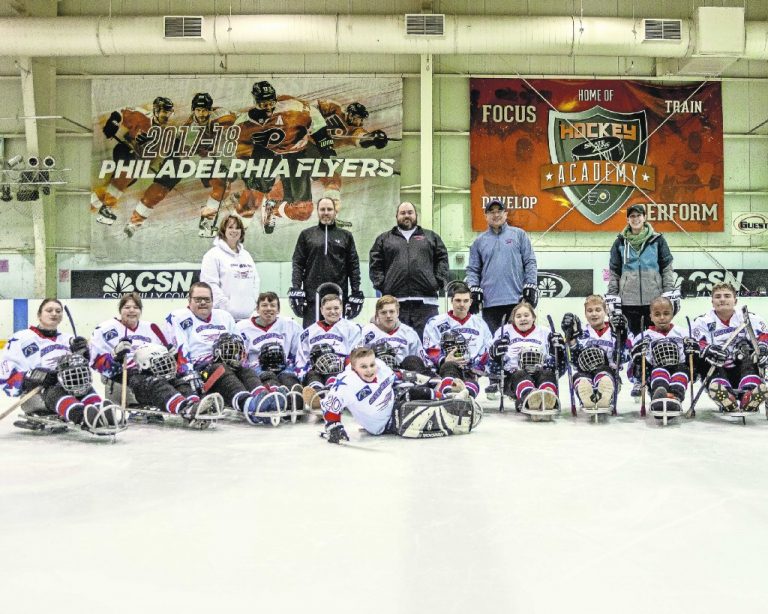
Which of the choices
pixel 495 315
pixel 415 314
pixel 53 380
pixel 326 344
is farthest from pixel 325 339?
pixel 53 380

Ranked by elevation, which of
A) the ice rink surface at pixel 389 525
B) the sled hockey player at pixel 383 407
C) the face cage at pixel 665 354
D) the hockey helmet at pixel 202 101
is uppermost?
the hockey helmet at pixel 202 101

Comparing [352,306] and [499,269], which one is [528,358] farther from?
[352,306]

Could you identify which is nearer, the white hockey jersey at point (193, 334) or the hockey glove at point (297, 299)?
the white hockey jersey at point (193, 334)

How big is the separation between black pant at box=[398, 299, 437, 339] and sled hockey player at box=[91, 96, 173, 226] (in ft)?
23.6

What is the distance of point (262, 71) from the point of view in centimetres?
1114

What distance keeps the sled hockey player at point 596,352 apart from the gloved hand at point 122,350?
258 cm

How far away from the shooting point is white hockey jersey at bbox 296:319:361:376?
4.80 meters

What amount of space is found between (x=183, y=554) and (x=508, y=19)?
356 inches

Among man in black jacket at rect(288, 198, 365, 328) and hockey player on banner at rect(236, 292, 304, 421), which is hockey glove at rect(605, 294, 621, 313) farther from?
hockey player on banner at rect(236, 292, 304, 421)

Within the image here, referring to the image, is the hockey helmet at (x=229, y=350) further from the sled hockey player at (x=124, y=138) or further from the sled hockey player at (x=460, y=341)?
the sled hockey player at (x=124, y=138)

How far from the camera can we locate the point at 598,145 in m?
11.1

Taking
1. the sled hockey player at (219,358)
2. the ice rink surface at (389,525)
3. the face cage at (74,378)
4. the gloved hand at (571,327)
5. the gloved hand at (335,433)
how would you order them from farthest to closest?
the gloved hand at (571,327) < the sled hockey player at (219,358) < the face cage at (74,378) < the gloved hand at (335,433) < the ice rink surface at (389,525)

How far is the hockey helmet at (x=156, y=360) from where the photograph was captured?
422 centimetres

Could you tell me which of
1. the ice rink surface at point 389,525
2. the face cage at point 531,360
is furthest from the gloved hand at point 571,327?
the ice rink surface at point 389,525
